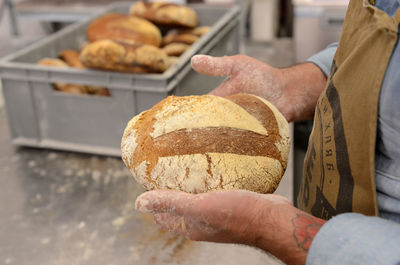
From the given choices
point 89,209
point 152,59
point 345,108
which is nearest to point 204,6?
point 152,59

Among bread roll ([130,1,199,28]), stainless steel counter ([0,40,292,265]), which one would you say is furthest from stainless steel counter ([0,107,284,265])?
bread roll ([130,1,199,28])

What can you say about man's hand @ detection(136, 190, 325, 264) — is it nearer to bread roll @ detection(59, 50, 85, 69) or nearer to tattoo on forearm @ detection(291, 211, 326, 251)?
tattoo on forearm @ detection(291, 211, 326, 251)

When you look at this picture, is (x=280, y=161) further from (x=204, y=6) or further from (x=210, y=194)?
(x=204, y=6)

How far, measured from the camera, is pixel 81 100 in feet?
4.12

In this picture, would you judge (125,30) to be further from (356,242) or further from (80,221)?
(356,242)

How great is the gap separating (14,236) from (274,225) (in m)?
0.70

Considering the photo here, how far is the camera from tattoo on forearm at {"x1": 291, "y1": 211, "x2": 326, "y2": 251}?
1.66ft

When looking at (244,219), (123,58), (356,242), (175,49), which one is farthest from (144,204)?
(175,49)

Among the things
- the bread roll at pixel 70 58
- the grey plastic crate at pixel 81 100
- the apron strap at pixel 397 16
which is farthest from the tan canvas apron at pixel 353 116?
the bread roll at pixel 70 58

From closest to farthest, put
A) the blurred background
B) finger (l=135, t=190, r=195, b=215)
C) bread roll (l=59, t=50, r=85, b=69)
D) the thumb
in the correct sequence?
finger (l=135, t=190, r=195, b=215) < the thumb < the blurred background < bread roll (l=59, t=50, r=85, b=69)

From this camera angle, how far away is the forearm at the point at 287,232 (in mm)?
508

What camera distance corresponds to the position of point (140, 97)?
1.18 metres

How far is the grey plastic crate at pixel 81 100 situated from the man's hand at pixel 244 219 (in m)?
0.63

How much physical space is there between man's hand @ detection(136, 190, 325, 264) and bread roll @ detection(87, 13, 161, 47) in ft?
3.31
